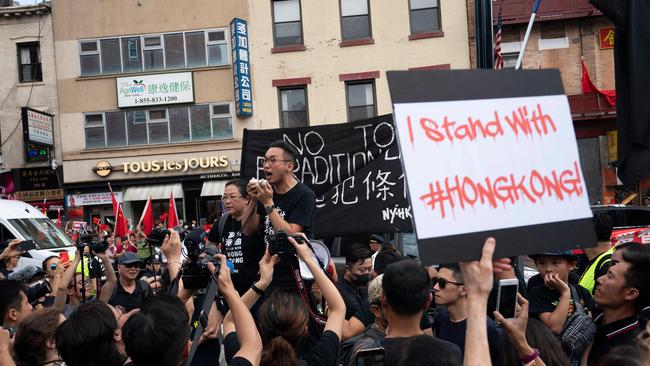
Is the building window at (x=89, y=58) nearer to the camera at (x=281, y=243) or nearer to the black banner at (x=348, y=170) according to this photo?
the black banner at (x=348, y=170)

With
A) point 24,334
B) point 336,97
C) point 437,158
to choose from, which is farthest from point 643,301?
point 336,97

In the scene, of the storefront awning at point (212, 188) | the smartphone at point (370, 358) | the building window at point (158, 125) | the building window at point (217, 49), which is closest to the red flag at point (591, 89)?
the building window at point (158, 125)

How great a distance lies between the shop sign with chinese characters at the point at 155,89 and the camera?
2556cm

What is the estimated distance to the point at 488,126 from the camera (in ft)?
9.04

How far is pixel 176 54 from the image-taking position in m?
25.8

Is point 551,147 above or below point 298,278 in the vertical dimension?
above

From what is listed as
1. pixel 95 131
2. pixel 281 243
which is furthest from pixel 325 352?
pixel 95 131

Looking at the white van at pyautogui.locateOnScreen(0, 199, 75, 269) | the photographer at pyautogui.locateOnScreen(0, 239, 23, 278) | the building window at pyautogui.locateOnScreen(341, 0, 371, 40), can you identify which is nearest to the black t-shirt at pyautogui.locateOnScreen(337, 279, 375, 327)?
the photographer at pyautogui.locateOnScreen(0, 239, 23, 278)

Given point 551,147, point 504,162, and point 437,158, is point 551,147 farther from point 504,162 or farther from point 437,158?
point 437,158

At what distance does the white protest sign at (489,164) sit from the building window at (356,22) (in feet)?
74.0

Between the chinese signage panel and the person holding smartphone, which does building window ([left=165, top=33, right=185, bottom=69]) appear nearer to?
the chinese signage panel

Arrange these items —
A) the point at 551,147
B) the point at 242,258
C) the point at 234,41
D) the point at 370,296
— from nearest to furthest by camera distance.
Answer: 1. the point at 551,147
2. the point at 370,296
3. the point at 242,258
4. the point at 234,41

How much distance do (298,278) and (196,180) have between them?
2130 centimetres

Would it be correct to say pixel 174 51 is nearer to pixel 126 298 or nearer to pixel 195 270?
pixel 126 298
